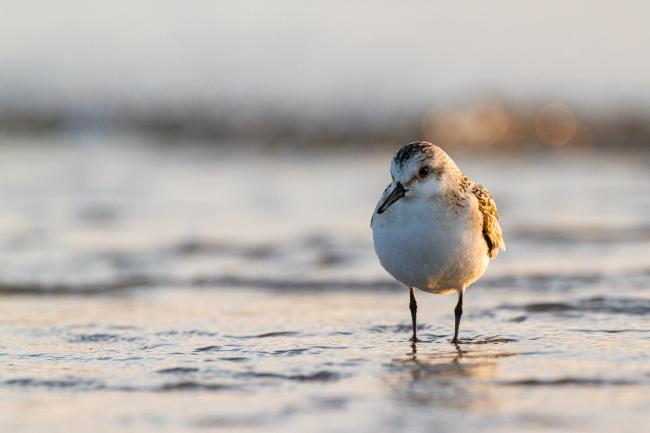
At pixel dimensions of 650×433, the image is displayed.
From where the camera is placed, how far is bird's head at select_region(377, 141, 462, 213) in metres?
6.31

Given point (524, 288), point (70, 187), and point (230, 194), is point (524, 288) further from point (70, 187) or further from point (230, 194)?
point (70, 187)

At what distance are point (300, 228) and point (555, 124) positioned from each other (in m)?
9.63

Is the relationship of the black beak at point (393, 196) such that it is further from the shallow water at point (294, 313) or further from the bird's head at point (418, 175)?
the shallow water at point (294, 313)

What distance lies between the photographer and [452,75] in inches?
918

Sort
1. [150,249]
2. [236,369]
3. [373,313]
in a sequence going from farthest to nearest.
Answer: [150,249] → [373,313] → [236,369]

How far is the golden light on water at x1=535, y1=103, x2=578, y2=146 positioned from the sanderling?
479 inches

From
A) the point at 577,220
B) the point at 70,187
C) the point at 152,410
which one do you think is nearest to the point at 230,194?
the point at 70,187

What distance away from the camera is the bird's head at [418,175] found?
20.7 ft

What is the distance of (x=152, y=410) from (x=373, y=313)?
278cm

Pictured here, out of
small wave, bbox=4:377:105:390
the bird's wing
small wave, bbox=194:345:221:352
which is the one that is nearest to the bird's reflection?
the bird's wing

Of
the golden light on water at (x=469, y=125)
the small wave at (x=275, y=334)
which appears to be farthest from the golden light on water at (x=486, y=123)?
the small wave at (x=275, y=334)

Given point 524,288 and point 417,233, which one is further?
point 524,288

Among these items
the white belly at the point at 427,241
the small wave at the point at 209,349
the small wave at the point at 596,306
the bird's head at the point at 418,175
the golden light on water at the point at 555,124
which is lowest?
the small wave at the point at 209,349

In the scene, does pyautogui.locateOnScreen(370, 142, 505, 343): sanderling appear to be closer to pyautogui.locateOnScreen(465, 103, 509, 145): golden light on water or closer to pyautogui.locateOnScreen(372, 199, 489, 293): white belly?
pyautogui.locateOnScreen(372, 199, 489, 293): white belly
